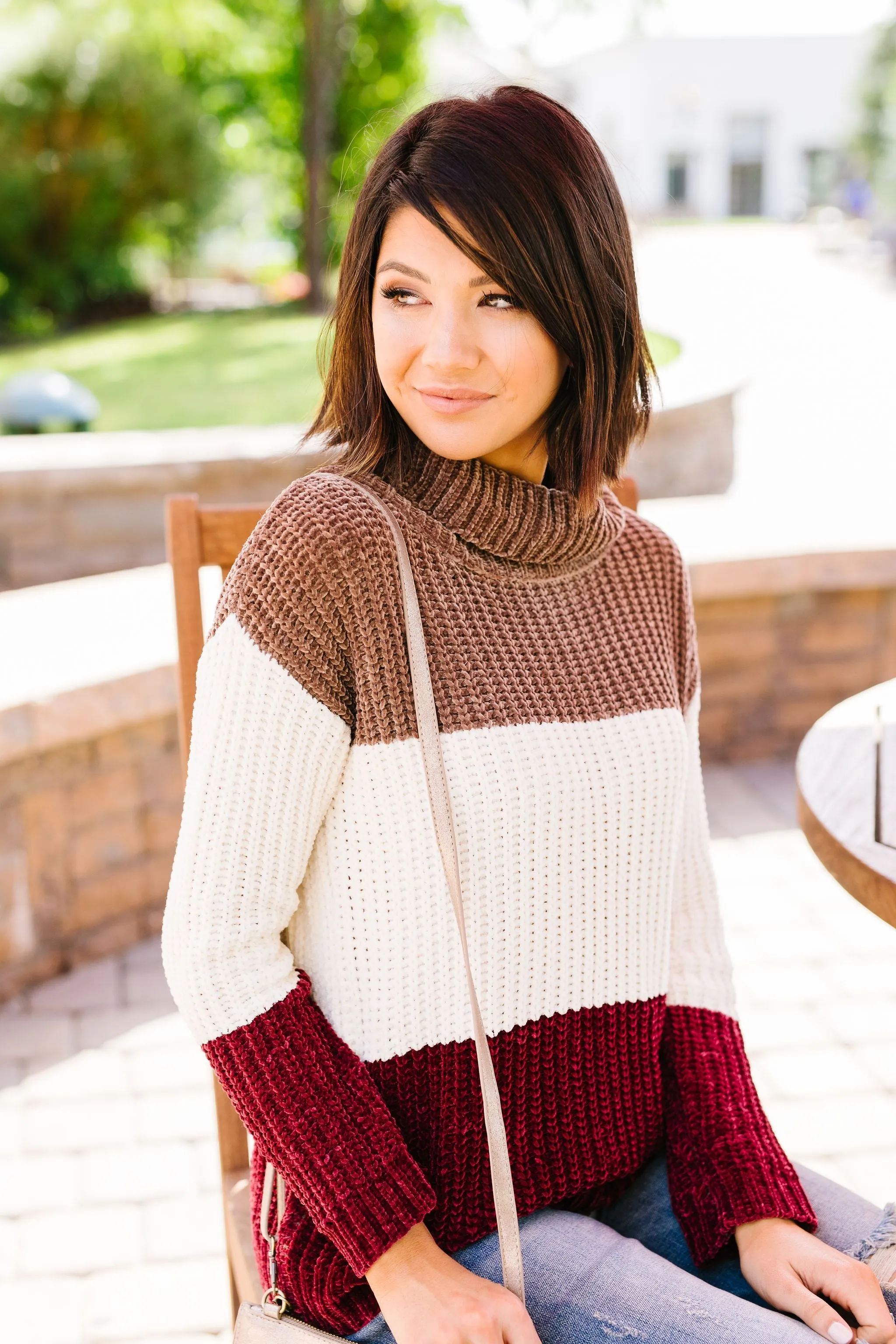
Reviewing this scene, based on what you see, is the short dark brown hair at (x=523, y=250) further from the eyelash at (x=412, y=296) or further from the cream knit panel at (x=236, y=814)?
the cream knit panel at (x=236, y=814)

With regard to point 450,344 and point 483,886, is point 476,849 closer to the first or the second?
point 483,886

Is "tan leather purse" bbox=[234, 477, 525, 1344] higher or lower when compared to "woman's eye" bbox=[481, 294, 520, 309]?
lower

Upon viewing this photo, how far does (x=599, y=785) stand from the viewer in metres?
1.35

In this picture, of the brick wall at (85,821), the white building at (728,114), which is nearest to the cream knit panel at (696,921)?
the brick wall at (85,821)

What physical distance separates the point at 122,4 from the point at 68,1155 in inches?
589

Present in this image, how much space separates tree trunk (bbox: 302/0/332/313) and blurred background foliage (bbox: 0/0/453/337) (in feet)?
0.08

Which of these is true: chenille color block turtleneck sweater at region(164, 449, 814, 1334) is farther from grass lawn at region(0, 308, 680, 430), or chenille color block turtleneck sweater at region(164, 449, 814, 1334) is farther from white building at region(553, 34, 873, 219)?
white building at region(553, 34, 873, 219)

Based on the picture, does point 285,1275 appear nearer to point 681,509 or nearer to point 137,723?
point 137,723

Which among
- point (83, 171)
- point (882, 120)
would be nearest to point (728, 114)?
point (882, 120)

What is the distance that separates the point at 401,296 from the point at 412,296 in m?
0.01

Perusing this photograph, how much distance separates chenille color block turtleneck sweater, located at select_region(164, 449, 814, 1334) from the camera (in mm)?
1201

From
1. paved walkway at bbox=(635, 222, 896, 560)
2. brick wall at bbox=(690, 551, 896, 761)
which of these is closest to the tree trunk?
paved walkway at bbox=(635, 222, 896, 560)

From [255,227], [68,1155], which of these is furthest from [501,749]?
[255,227]

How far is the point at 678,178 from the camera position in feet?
182
